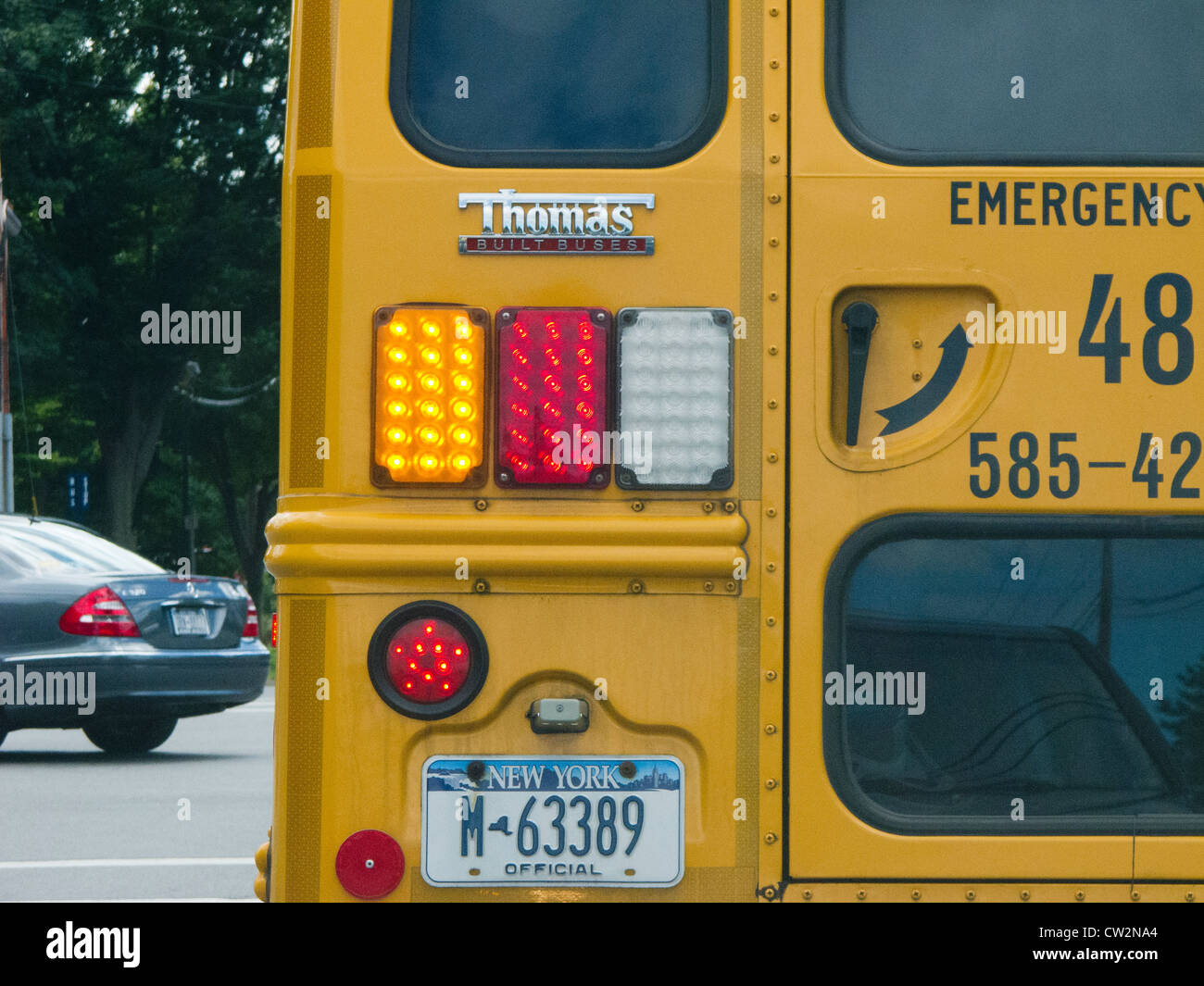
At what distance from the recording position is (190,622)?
36.2 feet

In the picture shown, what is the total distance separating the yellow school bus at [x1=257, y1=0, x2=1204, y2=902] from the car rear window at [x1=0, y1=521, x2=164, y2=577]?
8.86m

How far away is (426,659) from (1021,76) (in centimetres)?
127

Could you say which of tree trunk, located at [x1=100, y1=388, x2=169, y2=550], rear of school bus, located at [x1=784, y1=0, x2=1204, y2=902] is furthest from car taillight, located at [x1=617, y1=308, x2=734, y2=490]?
tree trunk, located at [x1=100, y1=388, x2=169, y2=550]

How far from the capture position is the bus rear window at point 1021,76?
8.84 ft

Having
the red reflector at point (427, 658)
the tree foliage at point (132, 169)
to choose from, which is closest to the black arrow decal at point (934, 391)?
the red reflector at point (427, 658)

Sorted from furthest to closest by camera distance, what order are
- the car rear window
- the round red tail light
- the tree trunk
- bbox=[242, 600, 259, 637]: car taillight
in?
1. the tree trunk
2. bbox=[242, 600, 259, 637]: car taillight
3. the car rear window
4. the round red tail light

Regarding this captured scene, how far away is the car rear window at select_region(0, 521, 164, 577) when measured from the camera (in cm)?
1097

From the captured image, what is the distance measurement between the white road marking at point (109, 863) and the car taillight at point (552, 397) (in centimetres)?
563

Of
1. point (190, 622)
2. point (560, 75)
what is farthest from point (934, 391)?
point (190, 622)

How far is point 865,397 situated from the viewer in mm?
2646

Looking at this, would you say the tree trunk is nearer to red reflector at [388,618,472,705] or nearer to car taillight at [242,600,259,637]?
car taillight at [242,600,259,637]

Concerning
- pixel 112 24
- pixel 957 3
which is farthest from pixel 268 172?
pixel 957 3
